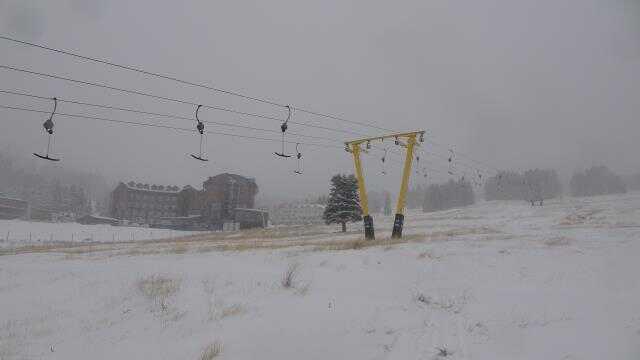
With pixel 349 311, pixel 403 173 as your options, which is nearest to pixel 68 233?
pixel 403 173

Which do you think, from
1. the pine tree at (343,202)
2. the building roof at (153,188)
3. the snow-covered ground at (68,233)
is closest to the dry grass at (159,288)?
the pine tree at (343,202)

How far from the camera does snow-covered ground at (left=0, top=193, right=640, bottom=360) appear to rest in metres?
5.85

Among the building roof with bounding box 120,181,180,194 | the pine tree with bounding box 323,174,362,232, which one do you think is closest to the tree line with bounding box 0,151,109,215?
the building roof with bounding box 120,181,180,194

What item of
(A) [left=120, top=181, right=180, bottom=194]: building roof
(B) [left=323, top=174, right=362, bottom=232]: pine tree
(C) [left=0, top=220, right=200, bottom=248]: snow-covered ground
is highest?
(A) [left=120, top=181, right=180, bottom=194]: building roof

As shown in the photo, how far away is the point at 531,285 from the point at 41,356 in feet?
33.4

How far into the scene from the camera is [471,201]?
470 feet

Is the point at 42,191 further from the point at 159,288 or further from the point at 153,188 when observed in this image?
the point at 159,288

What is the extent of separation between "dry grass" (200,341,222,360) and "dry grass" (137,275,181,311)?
2.63 metres

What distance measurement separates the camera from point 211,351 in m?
5.79

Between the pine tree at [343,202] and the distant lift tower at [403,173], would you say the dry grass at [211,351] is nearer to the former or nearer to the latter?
the distant lift tower at [403,173]

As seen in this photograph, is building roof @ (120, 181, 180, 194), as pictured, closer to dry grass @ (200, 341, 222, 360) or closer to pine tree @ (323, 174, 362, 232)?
pine tree @ (323, 174, 362, 232)

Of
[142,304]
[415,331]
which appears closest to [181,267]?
[142,304]

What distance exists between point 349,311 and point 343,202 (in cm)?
4437

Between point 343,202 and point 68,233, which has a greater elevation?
point 343,202
